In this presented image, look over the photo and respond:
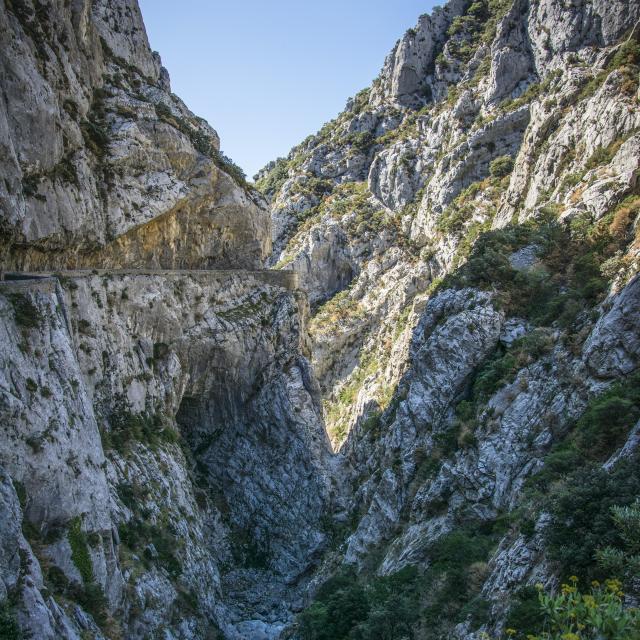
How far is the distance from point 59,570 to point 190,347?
63.7ft

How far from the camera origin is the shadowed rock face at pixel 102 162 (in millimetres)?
23797

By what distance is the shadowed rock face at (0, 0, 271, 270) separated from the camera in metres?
23.8

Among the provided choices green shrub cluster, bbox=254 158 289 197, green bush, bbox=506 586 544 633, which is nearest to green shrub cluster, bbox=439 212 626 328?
green bush, bbox=506 586 544 633

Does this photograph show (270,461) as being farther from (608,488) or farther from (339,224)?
(339,224)

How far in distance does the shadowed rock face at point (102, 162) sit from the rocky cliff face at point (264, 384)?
0.57 feet

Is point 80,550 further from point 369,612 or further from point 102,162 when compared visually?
point 102,162

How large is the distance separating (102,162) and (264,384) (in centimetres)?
1917

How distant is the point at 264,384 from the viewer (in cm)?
4228

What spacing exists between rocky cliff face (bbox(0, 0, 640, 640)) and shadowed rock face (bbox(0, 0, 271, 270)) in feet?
0.57

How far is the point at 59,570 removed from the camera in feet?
59.8

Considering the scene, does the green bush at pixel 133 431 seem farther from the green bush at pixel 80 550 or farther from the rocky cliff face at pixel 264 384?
the green bush at pixel 80 550

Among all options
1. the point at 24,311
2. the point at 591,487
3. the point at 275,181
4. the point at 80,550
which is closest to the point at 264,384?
the point at 24,311

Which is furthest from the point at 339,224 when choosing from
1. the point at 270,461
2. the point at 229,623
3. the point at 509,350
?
the point at 229,623

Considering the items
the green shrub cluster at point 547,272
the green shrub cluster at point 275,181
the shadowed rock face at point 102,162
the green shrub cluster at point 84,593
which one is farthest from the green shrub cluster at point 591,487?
the green shrub cluster at point 275,181
